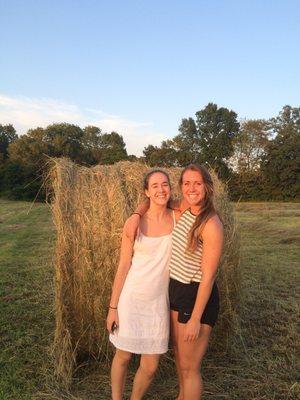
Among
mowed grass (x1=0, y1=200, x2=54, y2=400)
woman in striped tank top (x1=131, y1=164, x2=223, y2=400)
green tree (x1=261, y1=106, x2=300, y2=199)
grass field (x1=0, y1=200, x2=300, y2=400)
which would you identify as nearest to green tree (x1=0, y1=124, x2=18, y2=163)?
green tree (x1=261, y1=106, x2=300, y2=199)

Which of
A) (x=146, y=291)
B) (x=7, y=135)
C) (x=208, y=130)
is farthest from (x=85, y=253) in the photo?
(x=7, y=135)

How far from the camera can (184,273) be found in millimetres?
3467

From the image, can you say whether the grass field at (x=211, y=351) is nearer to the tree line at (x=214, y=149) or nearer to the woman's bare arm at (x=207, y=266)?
the woman's bare arm at (x=207, y=266)

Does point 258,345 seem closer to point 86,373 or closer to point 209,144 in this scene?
point 86,373

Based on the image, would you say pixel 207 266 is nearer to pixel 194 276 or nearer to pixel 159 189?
pixel 194 276

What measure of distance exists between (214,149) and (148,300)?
38.6 metres

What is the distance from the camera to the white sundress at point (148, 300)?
11.8 feet

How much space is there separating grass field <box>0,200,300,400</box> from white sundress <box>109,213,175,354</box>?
93 centimetres

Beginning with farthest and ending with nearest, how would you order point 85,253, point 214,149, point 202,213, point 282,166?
1. point 214,149
2. point 282,166
3. point 85,253
4. point 202,213

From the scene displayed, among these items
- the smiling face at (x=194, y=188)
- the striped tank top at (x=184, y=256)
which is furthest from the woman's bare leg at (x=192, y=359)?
the smiling face at (x=194, y=188)

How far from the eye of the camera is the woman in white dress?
361 centimetres

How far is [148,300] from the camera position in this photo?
142 inches

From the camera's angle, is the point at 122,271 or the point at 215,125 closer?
the point at 122,271

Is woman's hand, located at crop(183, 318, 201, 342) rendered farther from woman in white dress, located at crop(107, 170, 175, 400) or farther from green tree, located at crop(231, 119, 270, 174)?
green tree, located at crop(231, 119, 270, 174)
